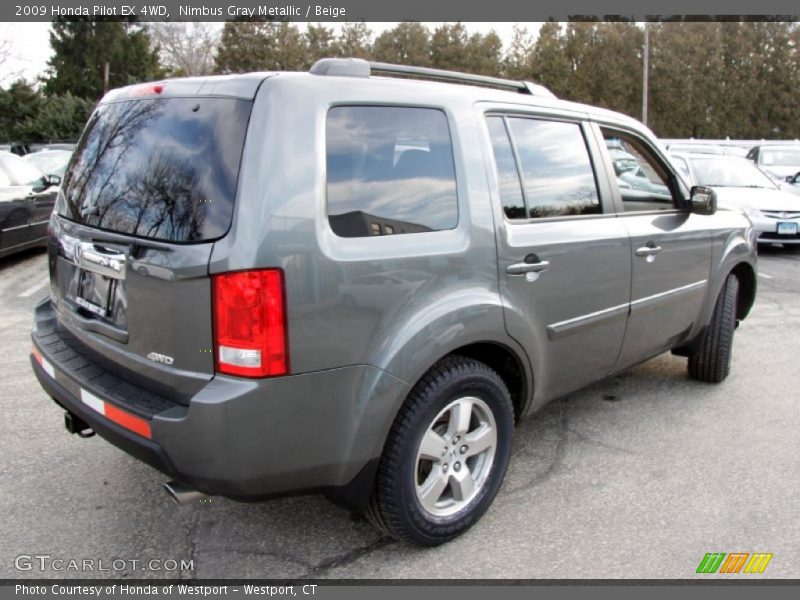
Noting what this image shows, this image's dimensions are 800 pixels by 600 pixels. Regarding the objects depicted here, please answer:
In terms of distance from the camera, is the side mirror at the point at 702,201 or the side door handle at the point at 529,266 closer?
the side door handle at the point at 529,266

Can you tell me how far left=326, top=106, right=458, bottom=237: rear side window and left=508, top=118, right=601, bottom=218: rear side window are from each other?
0.52 metres

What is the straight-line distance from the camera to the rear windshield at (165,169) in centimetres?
225

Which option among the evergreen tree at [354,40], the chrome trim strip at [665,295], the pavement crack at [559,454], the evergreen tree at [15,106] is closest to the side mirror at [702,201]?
the chrome trim strip at [665,295]

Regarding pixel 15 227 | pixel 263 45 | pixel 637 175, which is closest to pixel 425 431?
pixel 637 175

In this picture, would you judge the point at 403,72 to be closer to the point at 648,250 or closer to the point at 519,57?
the point at 648,250

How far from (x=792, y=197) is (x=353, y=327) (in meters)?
10.2

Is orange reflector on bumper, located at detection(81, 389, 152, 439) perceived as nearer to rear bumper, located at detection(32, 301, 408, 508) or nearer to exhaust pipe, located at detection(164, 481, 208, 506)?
rear bumper, located at detection(32, 301, 408, 508)

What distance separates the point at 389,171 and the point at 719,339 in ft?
9.99

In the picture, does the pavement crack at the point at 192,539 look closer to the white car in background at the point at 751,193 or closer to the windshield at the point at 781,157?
the white car in background at the point at 751,193

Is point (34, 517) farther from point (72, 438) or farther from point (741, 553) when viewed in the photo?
point (741, 553)

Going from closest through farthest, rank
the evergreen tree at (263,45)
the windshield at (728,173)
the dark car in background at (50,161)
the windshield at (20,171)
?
the windshield at (20,171), the windshield at (728,173), the dark car in background at (50,161), the evergreen tree at (263,45)

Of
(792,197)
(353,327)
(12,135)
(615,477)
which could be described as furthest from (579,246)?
(12,135)

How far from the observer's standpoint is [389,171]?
2.54 metres

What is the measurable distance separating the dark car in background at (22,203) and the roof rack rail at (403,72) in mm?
7233
